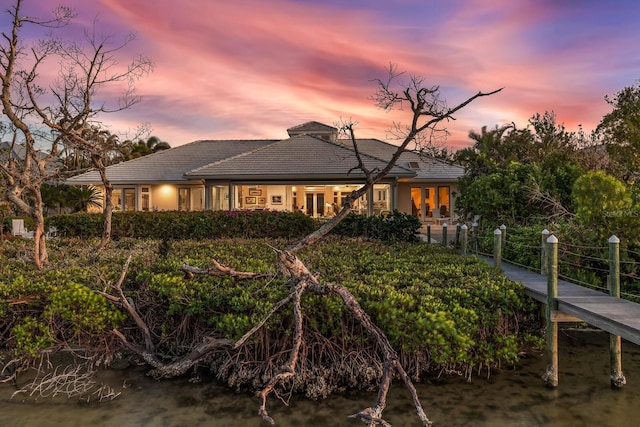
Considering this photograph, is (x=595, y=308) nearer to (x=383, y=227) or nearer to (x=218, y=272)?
(x=218, y=272)

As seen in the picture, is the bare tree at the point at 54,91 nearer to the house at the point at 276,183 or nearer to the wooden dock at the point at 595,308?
the wooden dock at the point at 595,308

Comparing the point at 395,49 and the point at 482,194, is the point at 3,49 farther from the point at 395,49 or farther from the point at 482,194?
the point at 482,194

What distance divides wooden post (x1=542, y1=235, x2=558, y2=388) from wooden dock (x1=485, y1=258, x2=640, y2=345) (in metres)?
0.10

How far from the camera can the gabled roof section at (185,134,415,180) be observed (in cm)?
1969

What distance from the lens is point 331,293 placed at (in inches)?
241

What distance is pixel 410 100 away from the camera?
8891 millimetres

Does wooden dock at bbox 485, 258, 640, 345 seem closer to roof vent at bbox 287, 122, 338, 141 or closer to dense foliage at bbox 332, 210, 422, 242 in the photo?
dense foliage at bbox 332, 210, 422, 242

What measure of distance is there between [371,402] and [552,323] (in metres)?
2.67

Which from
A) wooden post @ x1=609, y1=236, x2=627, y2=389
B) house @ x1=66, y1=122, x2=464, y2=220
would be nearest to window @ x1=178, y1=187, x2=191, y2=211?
house @ x1=66, y1=122, x2=464, y2=220

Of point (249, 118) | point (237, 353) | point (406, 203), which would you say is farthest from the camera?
point (406, 203)

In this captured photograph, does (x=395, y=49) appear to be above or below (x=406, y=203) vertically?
above

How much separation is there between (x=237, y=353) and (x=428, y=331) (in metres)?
2.63

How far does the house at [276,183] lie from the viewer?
69.9 ft

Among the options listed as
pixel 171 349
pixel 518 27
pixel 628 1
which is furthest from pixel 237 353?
pixel 628 1
